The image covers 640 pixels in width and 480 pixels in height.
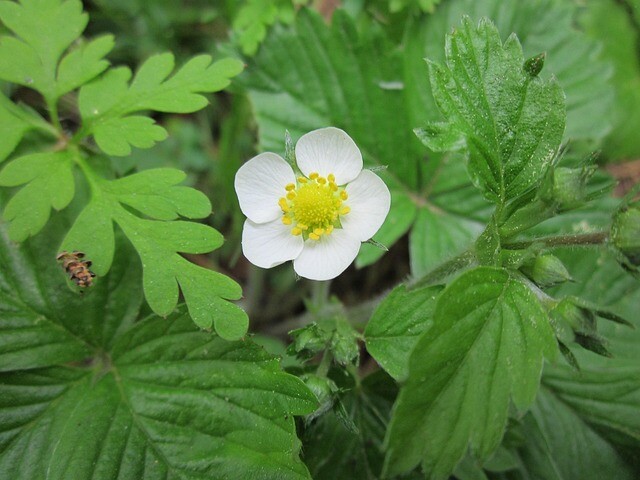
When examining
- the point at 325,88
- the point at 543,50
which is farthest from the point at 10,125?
the point at 543,50

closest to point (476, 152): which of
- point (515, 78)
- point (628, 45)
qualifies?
point (515, 78)

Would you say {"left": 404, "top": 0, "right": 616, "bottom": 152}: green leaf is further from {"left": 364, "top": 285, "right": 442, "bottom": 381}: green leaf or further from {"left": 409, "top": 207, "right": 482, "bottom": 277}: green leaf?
{"left": 364, "top": 285, "right": 442, "bottom": 381}: green leaf

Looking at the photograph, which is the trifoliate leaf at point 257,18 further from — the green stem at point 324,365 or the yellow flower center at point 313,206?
the green stem at point 324,365

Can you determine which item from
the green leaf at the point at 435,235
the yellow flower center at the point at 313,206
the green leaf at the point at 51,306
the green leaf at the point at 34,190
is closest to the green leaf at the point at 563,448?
the green leaf at the point at 435,235

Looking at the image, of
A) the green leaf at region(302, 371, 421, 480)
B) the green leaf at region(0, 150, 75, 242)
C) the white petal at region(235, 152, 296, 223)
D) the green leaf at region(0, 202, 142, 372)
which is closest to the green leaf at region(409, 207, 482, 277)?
the green leaf at region(302, 371, 421, 480)

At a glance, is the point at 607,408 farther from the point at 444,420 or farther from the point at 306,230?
the point at 306,230

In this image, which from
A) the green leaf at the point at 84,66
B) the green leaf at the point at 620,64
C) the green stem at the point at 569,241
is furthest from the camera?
the green leaf at the point at 620,64
